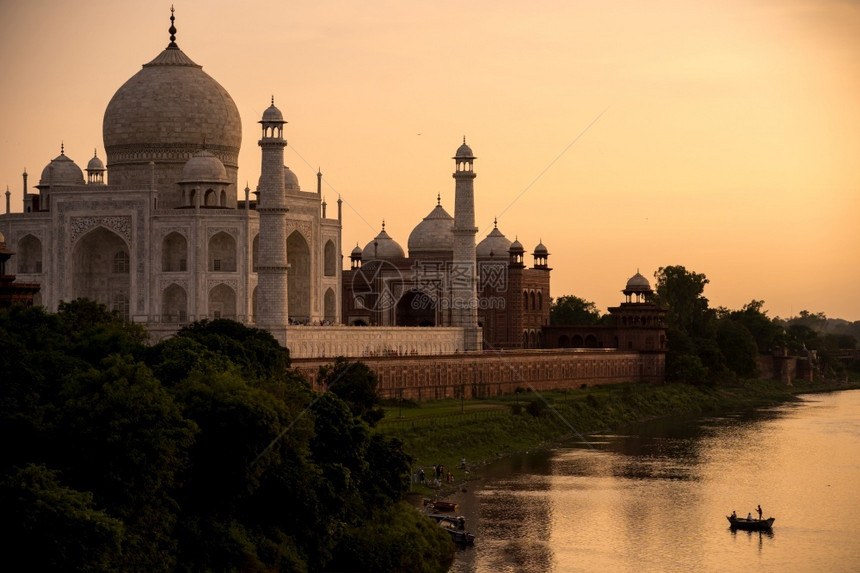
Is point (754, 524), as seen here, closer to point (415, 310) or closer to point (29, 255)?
point (29, 255)

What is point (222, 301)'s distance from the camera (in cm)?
6781

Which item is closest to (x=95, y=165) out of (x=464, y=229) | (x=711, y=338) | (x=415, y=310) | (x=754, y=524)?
(x=464, y=229)

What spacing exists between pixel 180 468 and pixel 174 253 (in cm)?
3588

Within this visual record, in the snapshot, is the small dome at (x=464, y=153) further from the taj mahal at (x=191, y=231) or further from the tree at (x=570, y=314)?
the tree at (x=570, y=314)

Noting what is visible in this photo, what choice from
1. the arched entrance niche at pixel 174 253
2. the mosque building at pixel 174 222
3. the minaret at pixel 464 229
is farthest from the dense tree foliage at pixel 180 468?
the minaret at pixel 464 229

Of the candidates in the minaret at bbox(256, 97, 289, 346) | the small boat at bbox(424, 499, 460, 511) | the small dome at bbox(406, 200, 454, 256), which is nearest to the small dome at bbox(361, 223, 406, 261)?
the small dome at bbox(406, 200, 454, 256)

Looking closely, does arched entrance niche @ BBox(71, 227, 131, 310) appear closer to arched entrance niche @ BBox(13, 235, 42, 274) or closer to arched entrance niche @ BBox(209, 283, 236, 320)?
arched entrance niche @ BBox(13, 235, 42, 274)

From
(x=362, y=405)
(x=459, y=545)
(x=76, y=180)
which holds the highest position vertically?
(x=76, y=180)

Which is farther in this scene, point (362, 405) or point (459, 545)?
point (362, 405)

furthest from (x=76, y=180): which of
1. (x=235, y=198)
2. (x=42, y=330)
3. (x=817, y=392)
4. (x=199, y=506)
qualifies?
(x=817, y=392)

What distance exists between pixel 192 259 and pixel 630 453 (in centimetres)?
2163

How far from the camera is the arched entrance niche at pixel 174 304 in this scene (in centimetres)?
6681

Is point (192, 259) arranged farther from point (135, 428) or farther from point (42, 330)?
point (135, 428)

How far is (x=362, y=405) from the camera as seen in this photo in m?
57.0
